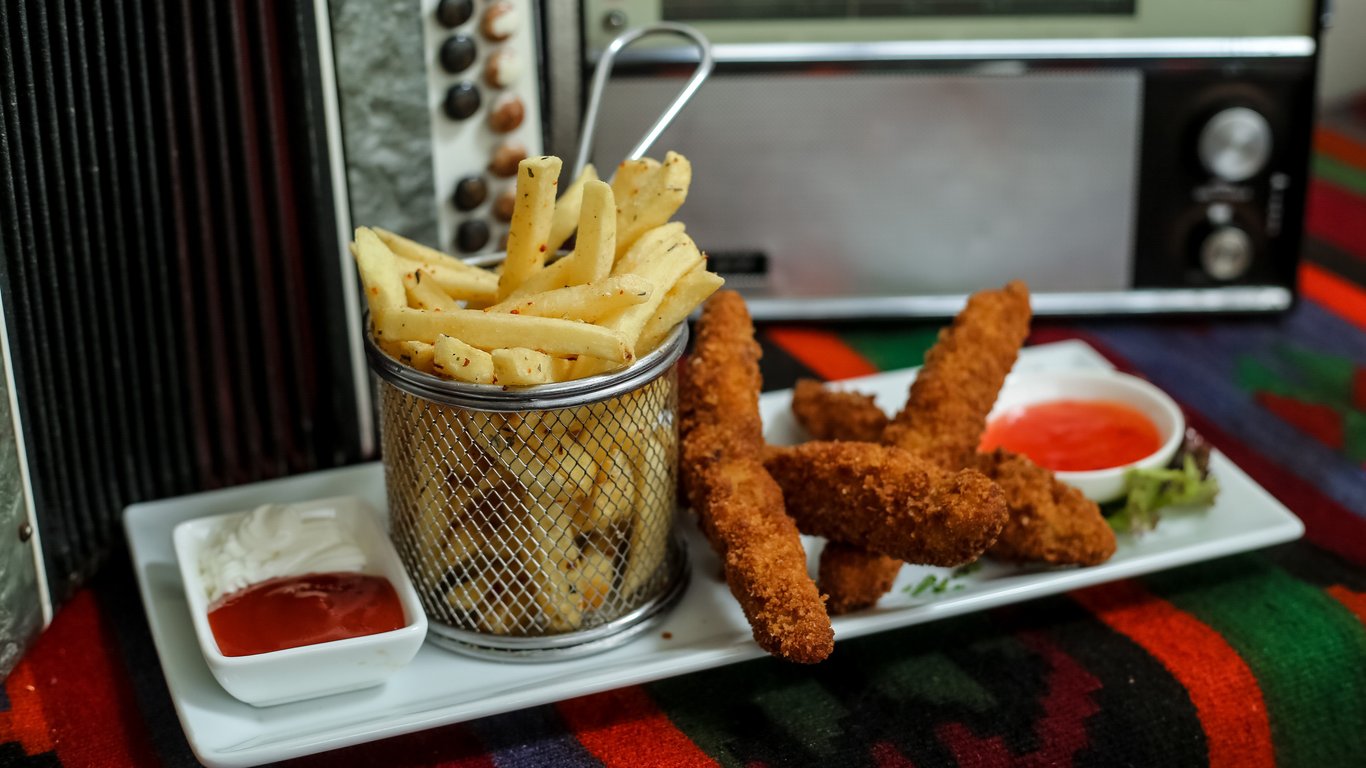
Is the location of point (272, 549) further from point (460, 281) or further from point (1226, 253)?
point (1226, 253)

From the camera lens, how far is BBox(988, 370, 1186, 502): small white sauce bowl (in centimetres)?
159

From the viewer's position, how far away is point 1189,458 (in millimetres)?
1549

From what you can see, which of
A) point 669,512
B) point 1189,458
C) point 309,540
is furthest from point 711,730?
point 1189,458

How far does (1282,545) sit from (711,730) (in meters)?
0.72

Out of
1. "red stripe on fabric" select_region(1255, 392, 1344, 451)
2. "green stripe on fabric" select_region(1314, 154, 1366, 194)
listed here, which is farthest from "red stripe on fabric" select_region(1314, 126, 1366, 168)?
"red stripe on fabric" select_region(1255, 392, 1344, 451)

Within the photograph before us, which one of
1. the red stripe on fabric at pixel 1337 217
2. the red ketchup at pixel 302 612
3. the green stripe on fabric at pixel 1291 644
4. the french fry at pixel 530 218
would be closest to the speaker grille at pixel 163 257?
the red ketchup at pixel 302 612

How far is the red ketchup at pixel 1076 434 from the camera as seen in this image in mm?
1587

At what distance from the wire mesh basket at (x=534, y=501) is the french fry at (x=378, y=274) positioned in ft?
0.17

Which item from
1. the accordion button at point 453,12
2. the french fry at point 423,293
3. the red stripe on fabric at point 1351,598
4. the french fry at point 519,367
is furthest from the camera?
the accordion button at point 453,12

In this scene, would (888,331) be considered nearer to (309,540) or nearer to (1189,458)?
(1189,458)

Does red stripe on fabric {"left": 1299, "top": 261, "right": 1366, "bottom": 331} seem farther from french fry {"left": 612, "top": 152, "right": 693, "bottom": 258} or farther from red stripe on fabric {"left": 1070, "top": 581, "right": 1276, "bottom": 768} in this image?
french fry {"left": 612, "top": 152, "right": 693, "bottom": 258}

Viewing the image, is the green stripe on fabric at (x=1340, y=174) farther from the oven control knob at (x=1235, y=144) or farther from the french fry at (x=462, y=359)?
the french fry at (x=462, y=359)

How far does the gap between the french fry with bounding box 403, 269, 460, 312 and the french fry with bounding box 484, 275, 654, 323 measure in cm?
10

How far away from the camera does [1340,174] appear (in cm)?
255
